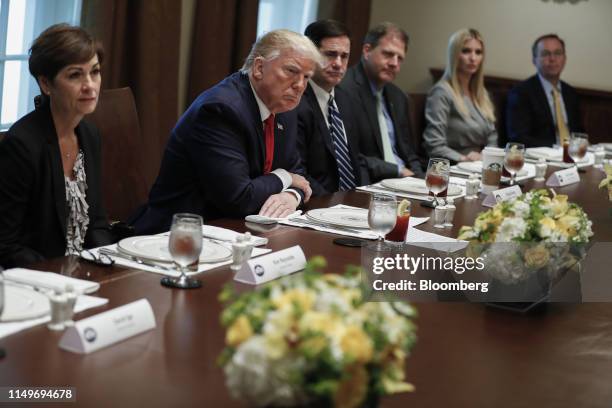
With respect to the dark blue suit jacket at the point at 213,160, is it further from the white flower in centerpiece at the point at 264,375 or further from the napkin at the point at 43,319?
the white flower in centerpiece at the point at 264,375

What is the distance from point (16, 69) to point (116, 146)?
1285mm

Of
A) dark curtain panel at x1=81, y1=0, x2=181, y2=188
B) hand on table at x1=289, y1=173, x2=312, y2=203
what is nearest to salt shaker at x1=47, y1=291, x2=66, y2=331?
hand on table at x1=289, y1=173, x2=312, y2=203

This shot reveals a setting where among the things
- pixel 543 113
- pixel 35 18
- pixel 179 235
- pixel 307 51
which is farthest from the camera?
pixel 543 113

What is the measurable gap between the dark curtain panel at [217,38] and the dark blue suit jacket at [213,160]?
6.27 feet

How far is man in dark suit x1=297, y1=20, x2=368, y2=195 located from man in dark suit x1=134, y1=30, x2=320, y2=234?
0.62 m

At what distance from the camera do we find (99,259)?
212 centimetres

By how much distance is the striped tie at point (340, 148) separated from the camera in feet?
13.4

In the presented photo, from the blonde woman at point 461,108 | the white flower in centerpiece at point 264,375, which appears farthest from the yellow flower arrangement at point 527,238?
the blonde woman at point 461,108

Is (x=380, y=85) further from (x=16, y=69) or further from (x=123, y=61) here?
(x=16, y=69)

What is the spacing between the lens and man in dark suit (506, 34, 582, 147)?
20.5ft

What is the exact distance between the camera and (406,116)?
5109mm

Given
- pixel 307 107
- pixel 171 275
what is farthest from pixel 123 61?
pixel 171 275

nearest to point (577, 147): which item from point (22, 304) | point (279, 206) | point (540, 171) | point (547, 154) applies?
point (547, 154)

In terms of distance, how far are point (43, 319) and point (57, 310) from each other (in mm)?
52
